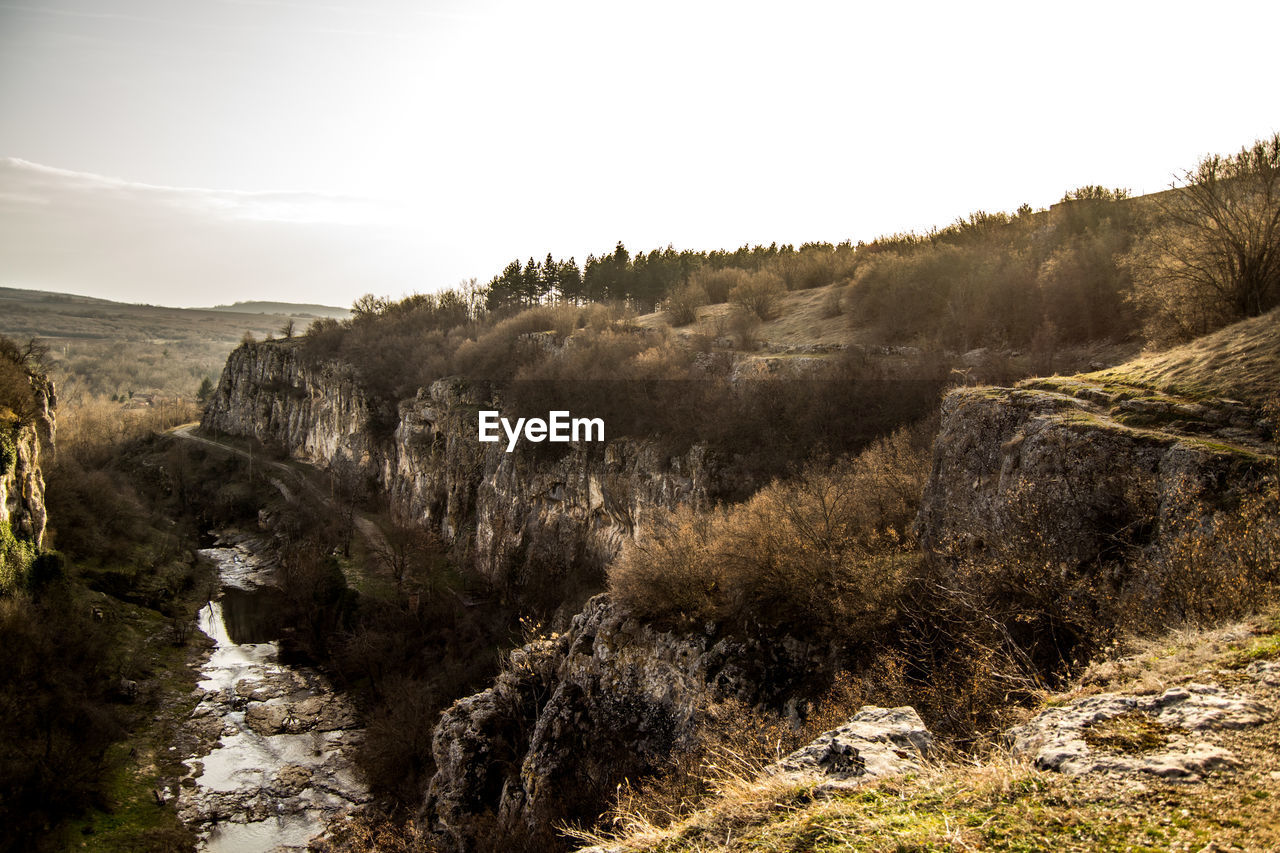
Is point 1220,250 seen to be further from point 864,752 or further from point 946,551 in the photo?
point 864,752

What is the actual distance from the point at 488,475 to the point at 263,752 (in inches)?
887

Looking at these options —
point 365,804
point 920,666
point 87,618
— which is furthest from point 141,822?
point 920,666

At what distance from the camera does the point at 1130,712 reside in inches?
246

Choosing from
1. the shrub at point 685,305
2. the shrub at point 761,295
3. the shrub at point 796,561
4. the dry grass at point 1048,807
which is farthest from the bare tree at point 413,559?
the dry grass at point 1048,807

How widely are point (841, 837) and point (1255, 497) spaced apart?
831 centimetres

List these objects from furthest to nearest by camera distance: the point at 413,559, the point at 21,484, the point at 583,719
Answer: the point at 413,559
the point at 21,484
the point at 583,719

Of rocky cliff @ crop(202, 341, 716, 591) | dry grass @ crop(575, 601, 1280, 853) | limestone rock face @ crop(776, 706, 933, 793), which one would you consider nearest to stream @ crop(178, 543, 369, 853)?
rocky cliff @ crop(202, 341, 716, 591)

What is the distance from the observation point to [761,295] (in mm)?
46594

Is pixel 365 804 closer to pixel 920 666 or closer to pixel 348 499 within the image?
pixel 920 666

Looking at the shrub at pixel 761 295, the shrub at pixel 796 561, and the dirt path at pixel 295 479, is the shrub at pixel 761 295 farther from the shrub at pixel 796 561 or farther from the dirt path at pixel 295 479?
the dirt path at pixel 295 479

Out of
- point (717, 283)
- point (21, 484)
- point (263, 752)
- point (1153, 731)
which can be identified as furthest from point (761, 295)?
point (21, 484)

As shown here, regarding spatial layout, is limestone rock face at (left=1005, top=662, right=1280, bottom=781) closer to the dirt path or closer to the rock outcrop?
the rock outcrop

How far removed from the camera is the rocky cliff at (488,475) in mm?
37531

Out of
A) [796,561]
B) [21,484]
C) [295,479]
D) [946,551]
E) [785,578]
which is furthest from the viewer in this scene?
[295,479]
